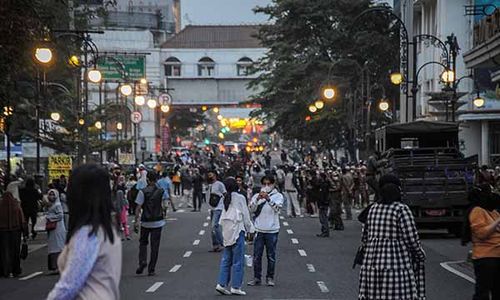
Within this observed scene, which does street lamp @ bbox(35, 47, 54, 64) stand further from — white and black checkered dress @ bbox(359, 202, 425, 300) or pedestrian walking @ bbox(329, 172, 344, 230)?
white and black checkered dress @ bbox(359, 202, 425, 300)

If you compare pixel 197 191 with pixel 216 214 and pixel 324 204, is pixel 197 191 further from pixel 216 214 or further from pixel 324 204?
pixel 216 214

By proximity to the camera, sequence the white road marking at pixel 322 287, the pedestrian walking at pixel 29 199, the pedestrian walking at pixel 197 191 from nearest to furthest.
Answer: the white road marking at pixel 322 287
the pedestrian walking at pixel 29 199
the pedestrian walking at pixel 197 191

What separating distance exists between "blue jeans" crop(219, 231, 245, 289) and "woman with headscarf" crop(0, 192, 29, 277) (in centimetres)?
547

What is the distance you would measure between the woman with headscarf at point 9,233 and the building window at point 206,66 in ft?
229

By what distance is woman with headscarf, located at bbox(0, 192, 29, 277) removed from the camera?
63.4 feet

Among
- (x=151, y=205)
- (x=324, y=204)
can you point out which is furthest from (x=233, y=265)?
Result: (x=324, y=204)

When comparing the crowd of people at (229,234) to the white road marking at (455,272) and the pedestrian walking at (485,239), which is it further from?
the white road marking at (455,272)

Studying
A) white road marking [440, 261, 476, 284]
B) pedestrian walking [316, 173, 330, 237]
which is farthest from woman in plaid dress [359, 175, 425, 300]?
pedestrian walking [316, 173, 330, 237]

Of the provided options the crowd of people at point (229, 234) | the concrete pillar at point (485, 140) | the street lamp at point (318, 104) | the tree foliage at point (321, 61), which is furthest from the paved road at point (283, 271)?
the tree foliage at point (321, 61)

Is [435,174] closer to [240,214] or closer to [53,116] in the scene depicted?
[240,214]

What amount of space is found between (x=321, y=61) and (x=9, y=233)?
144 feet

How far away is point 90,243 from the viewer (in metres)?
5.81

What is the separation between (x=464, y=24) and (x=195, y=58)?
40.7 m

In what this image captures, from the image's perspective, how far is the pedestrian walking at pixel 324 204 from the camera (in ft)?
92.3
